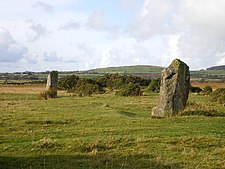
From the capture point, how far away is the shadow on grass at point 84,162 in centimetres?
1305

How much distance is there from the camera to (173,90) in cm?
2728

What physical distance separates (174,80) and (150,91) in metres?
32.9

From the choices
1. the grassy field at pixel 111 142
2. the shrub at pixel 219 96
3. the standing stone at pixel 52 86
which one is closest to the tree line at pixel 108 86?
the standing stone at pixel 52 86

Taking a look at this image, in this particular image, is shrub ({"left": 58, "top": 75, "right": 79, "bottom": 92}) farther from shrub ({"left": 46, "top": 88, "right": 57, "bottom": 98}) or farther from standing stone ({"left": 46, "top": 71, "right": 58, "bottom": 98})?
shrub ({"left": 46, "top": 88, "right": 57, "bottom": 98})

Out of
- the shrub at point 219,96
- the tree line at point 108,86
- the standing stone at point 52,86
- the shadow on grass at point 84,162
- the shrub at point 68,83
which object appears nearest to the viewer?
the shadow on grass at point 84,162

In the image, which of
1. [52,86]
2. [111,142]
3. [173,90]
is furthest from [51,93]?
[111,142]

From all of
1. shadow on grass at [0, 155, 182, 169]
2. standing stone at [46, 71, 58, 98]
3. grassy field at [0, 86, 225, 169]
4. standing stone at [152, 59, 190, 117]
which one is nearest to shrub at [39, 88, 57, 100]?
standing stone at [46, 71, 58, 98]

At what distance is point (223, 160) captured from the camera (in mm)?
13797

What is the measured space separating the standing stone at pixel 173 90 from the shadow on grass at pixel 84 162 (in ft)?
41.1

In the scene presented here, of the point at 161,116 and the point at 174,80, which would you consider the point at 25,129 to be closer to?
the point at 161,116

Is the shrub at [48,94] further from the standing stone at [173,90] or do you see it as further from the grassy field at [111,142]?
the grassy field at [111,142]

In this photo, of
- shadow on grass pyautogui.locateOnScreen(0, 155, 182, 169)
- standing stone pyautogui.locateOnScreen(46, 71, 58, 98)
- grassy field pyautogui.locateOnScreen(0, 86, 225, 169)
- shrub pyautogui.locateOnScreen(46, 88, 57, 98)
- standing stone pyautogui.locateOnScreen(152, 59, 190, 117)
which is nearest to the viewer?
shadow on grass pyautogui.locateOnScreen(0, 155, 182, 169)

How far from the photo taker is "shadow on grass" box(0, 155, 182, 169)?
42.8 feet

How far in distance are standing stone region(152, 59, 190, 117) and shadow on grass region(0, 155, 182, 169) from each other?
12513mm
